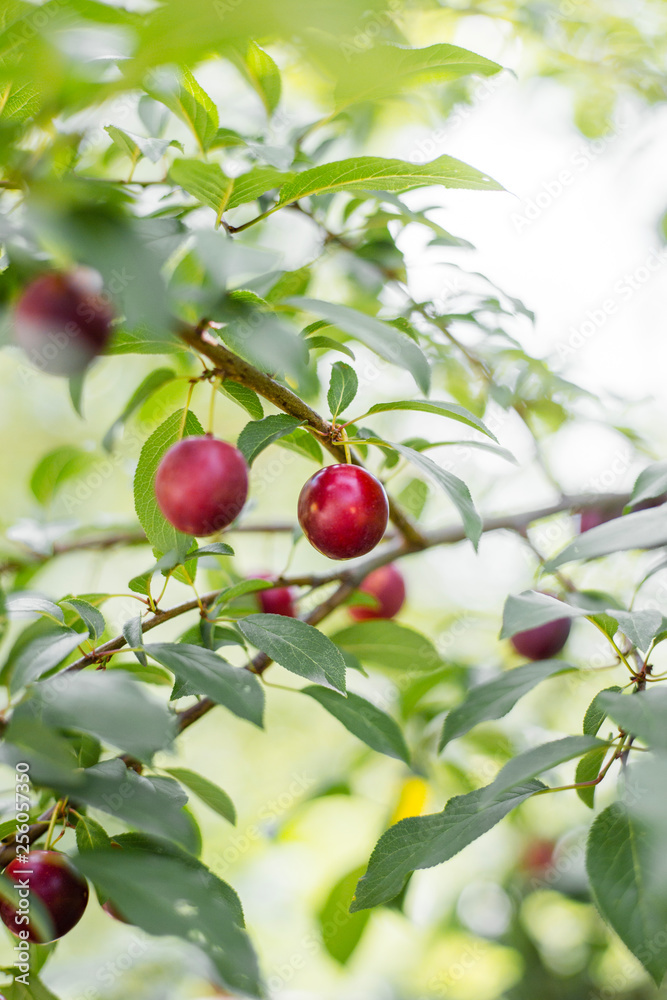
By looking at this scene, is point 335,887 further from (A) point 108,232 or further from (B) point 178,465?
(A) point 108,232

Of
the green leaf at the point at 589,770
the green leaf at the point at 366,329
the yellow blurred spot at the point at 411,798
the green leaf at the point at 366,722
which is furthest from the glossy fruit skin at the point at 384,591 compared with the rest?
the green leaf at the point at 366,329

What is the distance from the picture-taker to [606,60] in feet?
4.59

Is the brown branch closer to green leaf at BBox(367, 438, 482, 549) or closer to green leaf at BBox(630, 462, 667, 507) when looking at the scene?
green leaf at BBox(367, 438, 482, 549)

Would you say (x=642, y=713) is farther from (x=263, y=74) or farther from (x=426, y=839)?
(x=263, y=74)

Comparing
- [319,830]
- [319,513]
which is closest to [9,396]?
[319,830]

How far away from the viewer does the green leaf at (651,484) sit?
1.88 ft

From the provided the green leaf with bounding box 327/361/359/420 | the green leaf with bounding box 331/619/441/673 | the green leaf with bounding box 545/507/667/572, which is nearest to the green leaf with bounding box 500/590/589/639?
the green leaf with bounding box 545/507/667/572

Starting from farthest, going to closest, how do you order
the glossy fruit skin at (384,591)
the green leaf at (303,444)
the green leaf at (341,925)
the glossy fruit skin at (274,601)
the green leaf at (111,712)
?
the glossy fruit skin at (384,591) → the green leaf at (341,925) → the glossy fruit skin at (274,601) → the green leaf at (303,444) → the green leaf at (111,712)

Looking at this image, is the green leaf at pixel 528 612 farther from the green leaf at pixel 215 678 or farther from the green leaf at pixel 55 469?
the green leaf at pixel 55 469

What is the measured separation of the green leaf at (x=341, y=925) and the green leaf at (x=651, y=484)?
2.49 ft

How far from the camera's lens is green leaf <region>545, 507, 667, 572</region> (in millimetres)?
457

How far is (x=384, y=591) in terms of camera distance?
1.21 m

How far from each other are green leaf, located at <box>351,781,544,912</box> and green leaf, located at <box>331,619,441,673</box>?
1.17 ft

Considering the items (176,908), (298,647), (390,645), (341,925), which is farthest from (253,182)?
(341,925)
